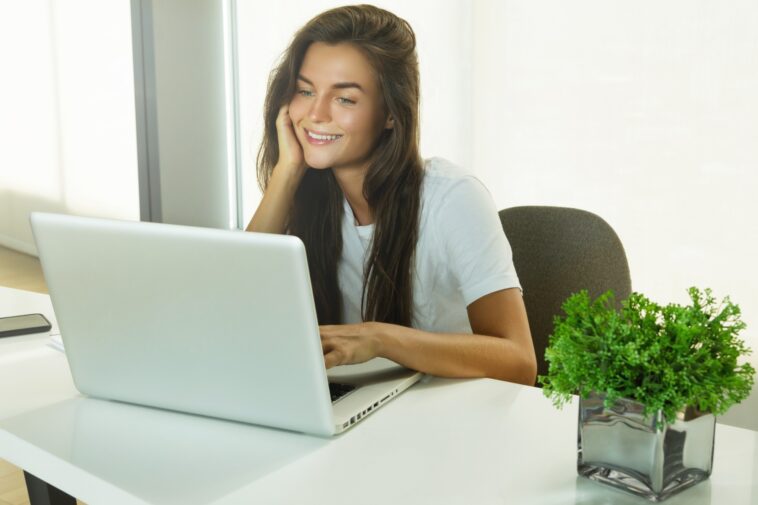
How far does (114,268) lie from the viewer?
37.4 inches

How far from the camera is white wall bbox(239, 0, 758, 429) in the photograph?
2871 millimetres

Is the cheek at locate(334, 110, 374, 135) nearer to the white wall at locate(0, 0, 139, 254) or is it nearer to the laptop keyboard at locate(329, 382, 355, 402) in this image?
the laptop keyboard at locate(329, 382, 355, 402)

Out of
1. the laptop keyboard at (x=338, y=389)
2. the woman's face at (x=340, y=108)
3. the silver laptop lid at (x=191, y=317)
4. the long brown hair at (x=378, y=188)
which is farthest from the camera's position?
the woman's face at (x=340, y=108)

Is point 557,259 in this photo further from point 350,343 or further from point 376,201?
point 350,343

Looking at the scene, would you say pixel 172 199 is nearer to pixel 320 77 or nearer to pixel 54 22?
pixel 54 22

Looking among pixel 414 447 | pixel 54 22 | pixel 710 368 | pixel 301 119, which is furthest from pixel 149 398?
pixel 54 22

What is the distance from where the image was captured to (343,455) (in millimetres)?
891

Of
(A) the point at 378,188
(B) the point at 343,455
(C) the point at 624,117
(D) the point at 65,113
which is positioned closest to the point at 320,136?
(A) the point at 378,188

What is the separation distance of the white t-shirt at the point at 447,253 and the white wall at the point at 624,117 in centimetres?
162

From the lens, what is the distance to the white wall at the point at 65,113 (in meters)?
3.87

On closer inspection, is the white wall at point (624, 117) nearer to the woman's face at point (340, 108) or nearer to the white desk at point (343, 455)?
the woman's face at point (340, 108)

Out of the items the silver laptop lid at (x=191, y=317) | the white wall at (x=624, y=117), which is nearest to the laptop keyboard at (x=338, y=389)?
the silver laptop lid at (x=191, y=317)

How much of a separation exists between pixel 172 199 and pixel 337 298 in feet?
7.93

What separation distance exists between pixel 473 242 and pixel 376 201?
0.84ft
